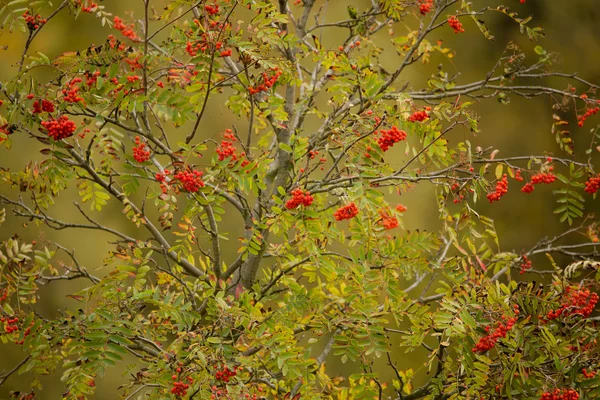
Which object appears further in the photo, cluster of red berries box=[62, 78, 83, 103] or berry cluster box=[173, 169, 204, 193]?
berry cluster box=[173, 169, 204, 193]

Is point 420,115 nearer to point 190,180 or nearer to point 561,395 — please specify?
point 190,180

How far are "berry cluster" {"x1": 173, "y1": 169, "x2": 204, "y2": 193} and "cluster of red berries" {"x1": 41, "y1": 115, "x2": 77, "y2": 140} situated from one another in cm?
A: 40

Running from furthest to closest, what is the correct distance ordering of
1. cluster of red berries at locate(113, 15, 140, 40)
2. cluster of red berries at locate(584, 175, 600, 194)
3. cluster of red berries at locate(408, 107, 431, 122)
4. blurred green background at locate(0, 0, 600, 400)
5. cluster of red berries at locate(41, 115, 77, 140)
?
blurred green background at locate(0, 0, 600, 400) < cluster of red berries at locate(113, 15, 140, 40) < cluster of red berries at locate(584, 175, 600, 194) < cluster of red berries at locate(408, 107, 431, 122) < cluster of red berries at locate(41, 115, 77, 140)

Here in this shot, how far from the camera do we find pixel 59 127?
2391mm

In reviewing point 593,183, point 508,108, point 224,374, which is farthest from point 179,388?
point 508,108

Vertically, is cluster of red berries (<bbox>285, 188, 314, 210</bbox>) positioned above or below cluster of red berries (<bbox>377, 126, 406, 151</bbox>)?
below

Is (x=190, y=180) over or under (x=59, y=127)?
under

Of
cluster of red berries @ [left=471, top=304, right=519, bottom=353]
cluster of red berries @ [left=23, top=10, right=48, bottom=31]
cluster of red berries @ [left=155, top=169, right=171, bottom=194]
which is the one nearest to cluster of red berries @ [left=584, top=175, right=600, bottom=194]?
cluster of red berries @ [left=471, top=304, right=519, bottom=353]

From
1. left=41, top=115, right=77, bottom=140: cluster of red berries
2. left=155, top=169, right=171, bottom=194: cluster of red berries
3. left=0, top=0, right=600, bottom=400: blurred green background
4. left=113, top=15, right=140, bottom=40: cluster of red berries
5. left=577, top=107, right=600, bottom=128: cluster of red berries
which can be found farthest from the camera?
left=0, top=0, right=600, bottom=400: blurred green background

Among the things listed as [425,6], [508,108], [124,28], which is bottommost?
[124,28]

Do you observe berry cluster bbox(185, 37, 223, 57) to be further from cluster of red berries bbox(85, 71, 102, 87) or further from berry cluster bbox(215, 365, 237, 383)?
berry cluster bbox(215, 365, 237, 383)

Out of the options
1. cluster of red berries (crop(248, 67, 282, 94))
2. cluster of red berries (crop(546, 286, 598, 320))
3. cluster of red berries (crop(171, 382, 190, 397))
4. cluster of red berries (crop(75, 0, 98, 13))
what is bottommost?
cluster of red berries (crop(171, 382, 190, 397))

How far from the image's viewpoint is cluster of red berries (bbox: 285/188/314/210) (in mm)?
2670

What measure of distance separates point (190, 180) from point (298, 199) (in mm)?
405
